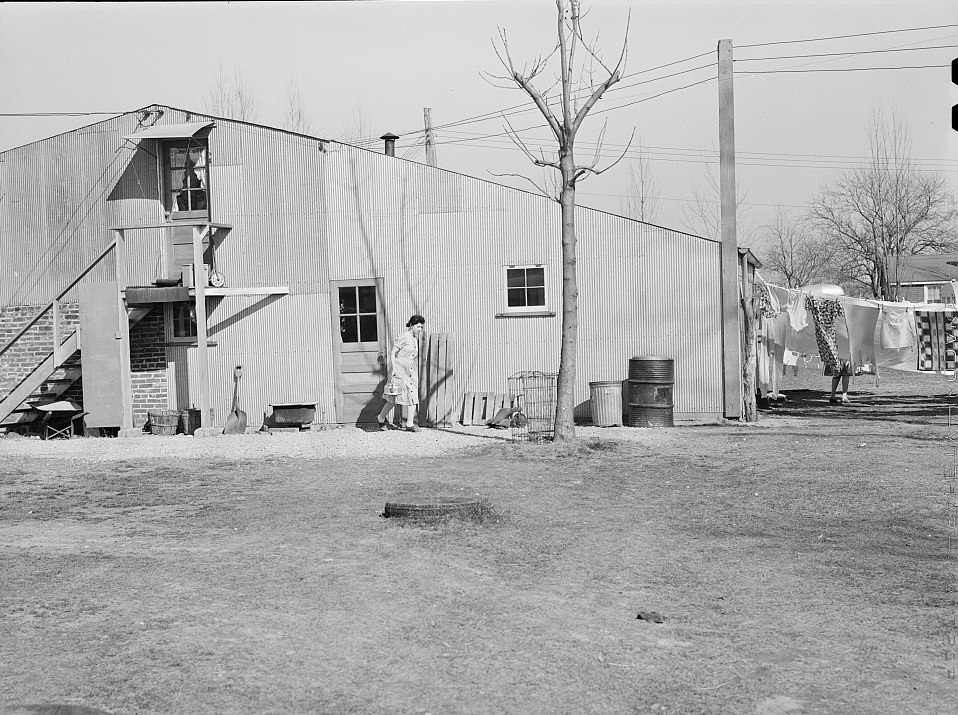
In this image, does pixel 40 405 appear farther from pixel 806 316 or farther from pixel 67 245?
pixel 806 316

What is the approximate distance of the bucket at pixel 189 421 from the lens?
17750 millimetres

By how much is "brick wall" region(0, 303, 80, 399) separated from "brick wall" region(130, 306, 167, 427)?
49.6 inches

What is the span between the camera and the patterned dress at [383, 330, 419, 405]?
16.7m

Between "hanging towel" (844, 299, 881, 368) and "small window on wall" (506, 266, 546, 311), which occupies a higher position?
"small window on wall" (506, 266, 546, 311)

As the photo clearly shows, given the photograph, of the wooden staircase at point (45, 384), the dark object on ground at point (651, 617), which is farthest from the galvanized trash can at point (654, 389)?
the dark object on ground at point (651, 617)

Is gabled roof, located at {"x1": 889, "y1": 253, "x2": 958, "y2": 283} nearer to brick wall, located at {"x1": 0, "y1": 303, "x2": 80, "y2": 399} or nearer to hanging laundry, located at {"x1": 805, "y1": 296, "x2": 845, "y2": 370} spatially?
hanging laundry, located at {"x1": 805, "y1": 296, "x2": 845, "y2": 370}

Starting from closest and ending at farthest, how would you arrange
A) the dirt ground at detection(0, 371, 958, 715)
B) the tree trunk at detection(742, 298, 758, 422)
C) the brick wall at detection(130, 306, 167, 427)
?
1. the dirt ground at detection(0, 371, 958, 715)
2. the tree trunk at detection(742, 298, 758, 422)
3. the brick wall at detection(130, 306, 167, 427)

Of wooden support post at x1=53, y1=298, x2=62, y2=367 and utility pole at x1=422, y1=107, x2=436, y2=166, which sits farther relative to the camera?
utility pole at x1=422, y1=107, x2=436, y2=166

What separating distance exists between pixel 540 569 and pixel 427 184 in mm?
11663

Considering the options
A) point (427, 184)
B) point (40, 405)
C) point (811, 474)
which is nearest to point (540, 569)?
point (811, 474)

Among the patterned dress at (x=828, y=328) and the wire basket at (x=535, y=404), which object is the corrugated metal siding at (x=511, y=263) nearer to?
the wire basket at (x=535, y=404)

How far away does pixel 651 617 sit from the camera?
600cm

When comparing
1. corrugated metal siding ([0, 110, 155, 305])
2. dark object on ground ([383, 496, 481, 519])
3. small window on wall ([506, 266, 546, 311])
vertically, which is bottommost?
dark object on ground ([383, 496, 481, 519])

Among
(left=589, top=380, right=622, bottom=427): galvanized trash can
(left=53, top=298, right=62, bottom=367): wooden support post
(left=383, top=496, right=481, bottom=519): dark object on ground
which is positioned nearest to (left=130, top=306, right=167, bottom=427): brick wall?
(left=53, top=298, right=62, bottom=367): wooden support post
